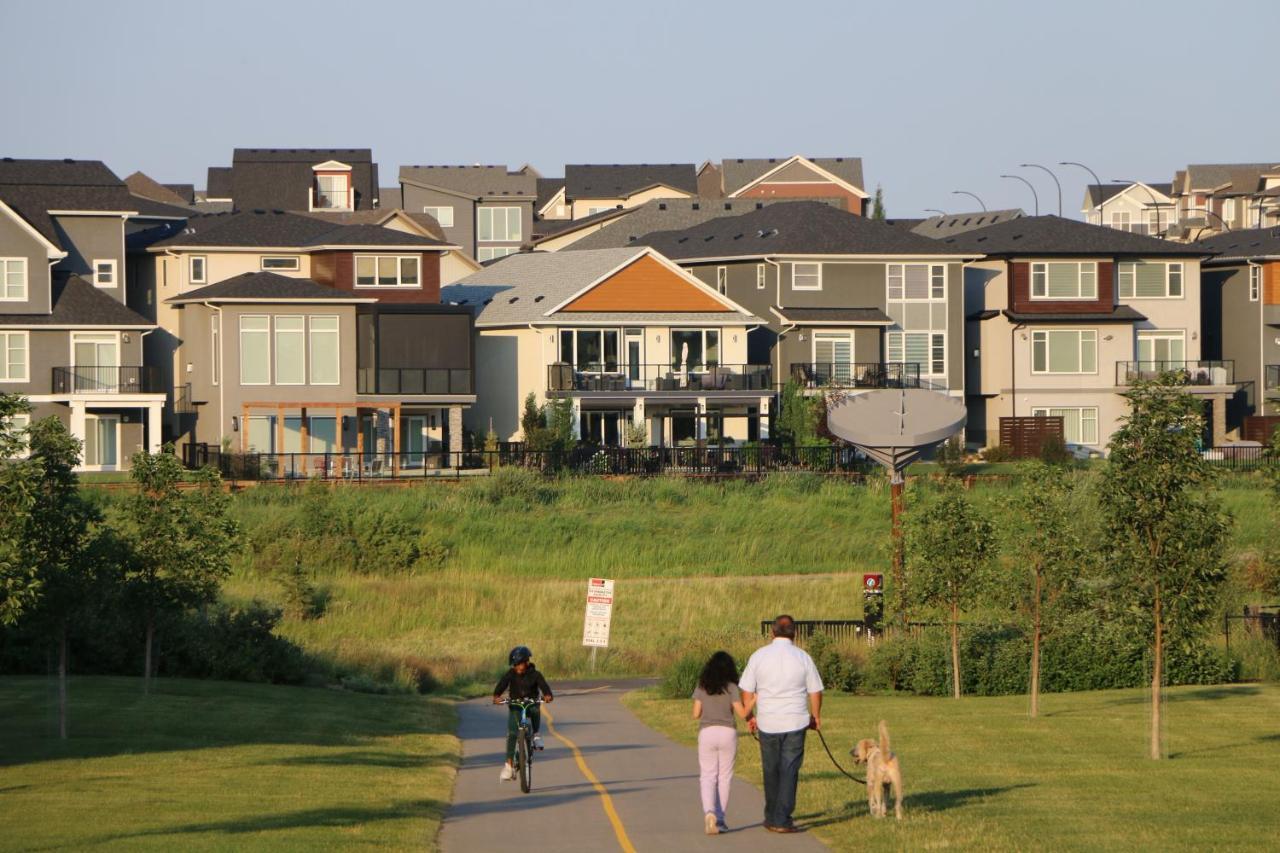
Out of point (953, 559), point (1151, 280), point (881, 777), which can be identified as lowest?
point (881, 777)

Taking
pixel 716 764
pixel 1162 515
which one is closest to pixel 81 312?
pixel 1162 515

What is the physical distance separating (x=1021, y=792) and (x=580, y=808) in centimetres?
421

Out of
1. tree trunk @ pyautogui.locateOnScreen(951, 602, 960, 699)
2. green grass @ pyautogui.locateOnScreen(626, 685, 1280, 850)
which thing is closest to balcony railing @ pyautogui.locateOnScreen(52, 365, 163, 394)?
green grass @ pyautogui.locateOnScreen(626, 685, 1280, 850)

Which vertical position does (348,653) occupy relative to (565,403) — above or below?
below

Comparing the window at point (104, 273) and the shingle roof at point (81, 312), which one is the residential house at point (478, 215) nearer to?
the window at point (104, 273)

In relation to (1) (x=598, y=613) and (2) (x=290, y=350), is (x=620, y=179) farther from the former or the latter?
(1) (x=598, y=613)

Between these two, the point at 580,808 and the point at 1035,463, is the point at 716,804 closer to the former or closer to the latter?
the point at 580,808

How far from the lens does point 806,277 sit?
77.7 meters

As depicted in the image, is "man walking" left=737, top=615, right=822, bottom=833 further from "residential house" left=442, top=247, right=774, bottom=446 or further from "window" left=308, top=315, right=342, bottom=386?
"residential house" left=442, top=247, right=774, bottom=446

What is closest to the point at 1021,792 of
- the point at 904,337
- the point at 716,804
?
the point at 716,804

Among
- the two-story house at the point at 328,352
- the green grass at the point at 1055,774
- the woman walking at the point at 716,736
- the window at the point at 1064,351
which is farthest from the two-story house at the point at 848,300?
the woman walking at the point at 716,736

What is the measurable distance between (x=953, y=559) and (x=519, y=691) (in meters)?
14.1

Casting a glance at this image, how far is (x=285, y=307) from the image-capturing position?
6756cm

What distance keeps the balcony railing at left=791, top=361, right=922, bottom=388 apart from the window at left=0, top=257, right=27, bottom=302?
28.8 m
